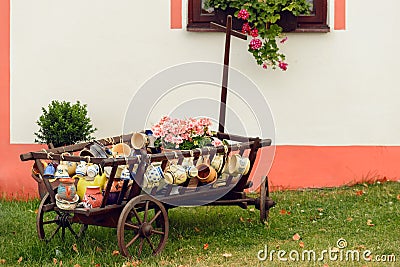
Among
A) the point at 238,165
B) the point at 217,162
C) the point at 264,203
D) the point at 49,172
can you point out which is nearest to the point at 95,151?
the point at 49,172

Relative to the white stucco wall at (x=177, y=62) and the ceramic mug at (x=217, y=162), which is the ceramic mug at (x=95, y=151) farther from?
the white stucco wall at (x=177, y=62)

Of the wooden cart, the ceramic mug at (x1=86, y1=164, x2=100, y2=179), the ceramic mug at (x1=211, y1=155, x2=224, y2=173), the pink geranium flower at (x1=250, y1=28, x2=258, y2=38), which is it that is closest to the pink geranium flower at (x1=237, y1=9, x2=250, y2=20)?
the pink geranium flower at (x1=250, y1=28, x2=258, y2=38)

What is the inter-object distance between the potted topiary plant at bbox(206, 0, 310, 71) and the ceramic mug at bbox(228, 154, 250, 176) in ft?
5.51

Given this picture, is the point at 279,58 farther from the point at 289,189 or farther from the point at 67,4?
the point at 67,4

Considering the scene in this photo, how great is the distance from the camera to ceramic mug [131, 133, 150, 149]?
20.1 feet

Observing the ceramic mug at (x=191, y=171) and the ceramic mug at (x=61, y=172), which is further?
the ceramic mug at (x=191, y=171)

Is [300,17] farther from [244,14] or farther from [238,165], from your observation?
[238,165]

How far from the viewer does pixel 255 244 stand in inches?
233

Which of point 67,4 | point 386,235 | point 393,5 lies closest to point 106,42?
point 67,4

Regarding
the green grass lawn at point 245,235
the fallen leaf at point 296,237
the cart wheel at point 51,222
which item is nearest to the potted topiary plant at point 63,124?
the green grass lawn at point 245,235

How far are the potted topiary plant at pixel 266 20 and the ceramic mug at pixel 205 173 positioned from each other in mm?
1924

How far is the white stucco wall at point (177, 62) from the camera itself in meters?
7.65

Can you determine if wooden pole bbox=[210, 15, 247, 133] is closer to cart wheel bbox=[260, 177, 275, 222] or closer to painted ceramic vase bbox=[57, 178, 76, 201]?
cart wheel bbox=[260, 177, 275, 222]

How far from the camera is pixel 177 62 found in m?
7.67
